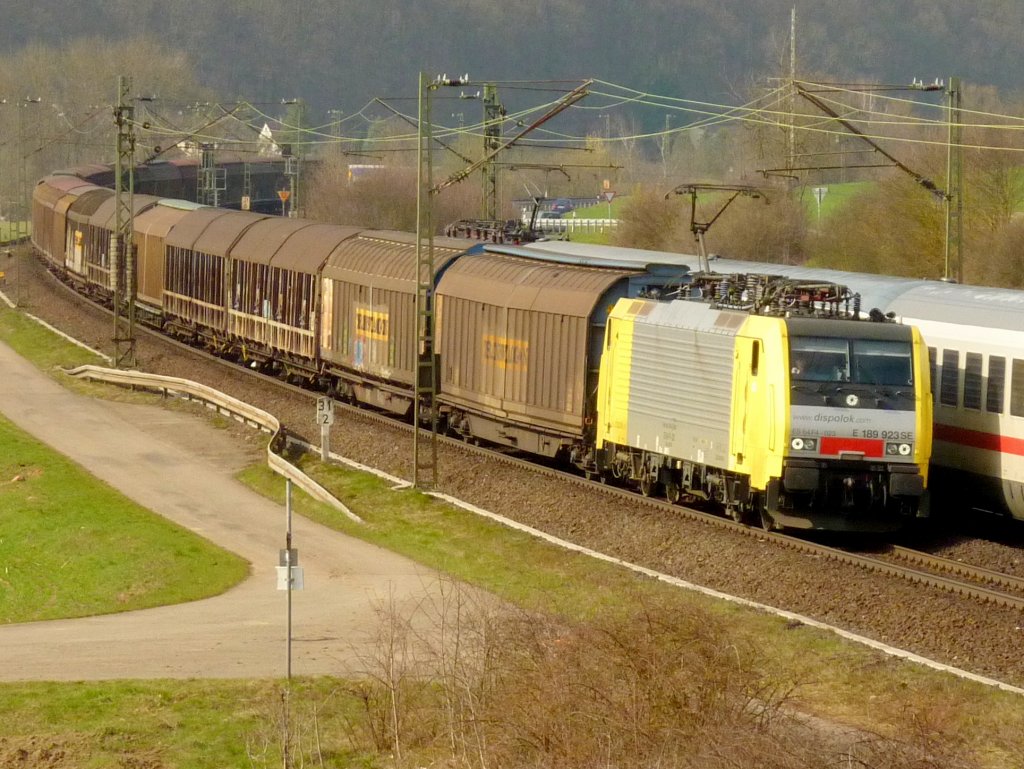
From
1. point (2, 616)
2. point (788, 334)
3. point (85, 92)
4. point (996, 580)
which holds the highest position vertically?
point (85, 92)

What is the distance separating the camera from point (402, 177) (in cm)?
8588

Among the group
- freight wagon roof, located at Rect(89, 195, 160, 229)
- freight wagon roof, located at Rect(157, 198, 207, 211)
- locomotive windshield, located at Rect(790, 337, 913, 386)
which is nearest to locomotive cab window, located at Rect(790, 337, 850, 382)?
locomotive windshield, located at Rect(790, 337, 913, 386)

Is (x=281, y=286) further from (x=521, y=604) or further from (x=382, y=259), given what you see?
(x=521, y=604)

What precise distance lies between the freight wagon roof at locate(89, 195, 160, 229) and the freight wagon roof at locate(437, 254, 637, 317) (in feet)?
87.6

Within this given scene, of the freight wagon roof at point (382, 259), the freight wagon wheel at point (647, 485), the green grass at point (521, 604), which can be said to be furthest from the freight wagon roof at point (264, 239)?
the freight wagon wheel at point (647, 485)

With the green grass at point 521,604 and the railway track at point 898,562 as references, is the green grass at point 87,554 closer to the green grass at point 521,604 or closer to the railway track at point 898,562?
the green grass at point 521,604

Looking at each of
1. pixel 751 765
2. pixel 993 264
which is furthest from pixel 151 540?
pixel 993 264

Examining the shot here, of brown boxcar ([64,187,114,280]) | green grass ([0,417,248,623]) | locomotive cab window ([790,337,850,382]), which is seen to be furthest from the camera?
brown boxcar ([64,187,114,280])

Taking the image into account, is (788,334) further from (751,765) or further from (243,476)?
(243,476)

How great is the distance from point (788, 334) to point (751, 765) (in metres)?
10.8

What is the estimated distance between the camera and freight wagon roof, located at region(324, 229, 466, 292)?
32656mm

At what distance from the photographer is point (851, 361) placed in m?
21.1

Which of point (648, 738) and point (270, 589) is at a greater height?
point (648, 738)

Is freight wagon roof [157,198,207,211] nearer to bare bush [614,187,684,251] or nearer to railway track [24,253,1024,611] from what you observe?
bare bush [614,187,684,251]
